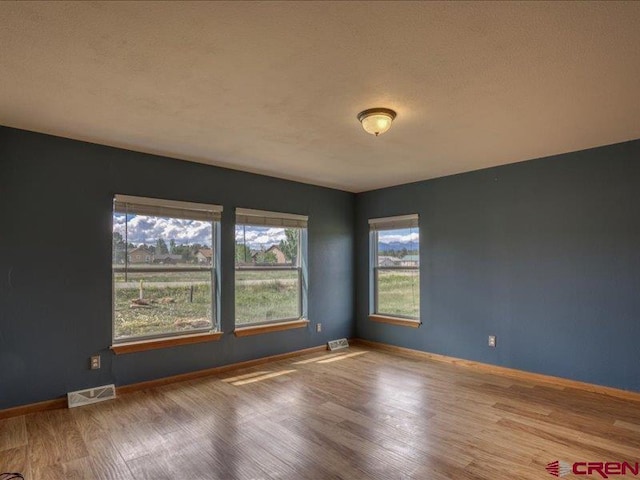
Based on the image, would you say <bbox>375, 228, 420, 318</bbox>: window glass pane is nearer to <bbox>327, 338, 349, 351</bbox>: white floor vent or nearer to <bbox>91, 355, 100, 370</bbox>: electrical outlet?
<bbox>327, 338, 349, 351</bbox>: white floor vent

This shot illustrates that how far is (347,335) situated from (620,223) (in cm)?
376

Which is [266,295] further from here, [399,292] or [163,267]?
[399,292]

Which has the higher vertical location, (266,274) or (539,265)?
(539,265)

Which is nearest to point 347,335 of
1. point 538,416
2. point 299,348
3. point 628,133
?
point 299,348

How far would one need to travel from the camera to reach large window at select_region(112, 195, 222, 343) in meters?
3.82

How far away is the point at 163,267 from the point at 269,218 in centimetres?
149

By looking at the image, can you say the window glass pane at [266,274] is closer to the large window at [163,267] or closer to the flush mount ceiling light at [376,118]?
the large window at [163,267]

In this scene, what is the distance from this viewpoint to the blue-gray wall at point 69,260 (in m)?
3.21

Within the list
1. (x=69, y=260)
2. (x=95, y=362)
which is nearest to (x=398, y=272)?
(x=95, y=362)
